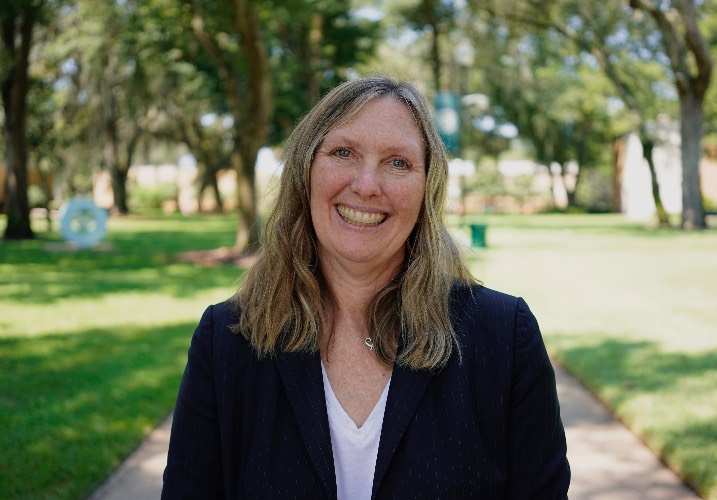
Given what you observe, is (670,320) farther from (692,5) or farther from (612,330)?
(692,5)

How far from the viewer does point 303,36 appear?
3300cm

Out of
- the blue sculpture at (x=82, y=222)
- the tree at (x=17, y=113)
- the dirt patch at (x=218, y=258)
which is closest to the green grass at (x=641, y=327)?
the dirt patch at (x=218, y=258)

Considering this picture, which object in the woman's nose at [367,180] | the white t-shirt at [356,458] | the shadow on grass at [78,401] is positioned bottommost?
the shadow on grass at [78,401]

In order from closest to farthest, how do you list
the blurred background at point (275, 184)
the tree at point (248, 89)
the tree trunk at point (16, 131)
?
the blurred background at point (275, 184)
the tree at point (248, 89)
the tree trunk at point (16, 131)

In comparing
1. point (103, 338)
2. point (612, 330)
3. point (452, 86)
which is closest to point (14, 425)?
point (103, 338)

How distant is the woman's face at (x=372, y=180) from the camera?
6.93ft

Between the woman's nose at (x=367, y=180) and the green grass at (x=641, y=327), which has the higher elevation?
the woman's nose at (x=367, y=180)

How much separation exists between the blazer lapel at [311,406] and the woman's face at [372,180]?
1.07ft

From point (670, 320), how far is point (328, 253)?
27.1 ft

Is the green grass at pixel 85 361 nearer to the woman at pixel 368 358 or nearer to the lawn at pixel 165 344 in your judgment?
the lawn at pixel 165 344

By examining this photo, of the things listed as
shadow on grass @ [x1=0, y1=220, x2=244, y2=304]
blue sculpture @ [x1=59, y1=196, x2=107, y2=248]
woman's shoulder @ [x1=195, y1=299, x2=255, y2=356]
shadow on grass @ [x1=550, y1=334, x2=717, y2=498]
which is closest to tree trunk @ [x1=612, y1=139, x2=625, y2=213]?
shadow on grass @ [x1=0, y1=220, x2=244, y2=304]

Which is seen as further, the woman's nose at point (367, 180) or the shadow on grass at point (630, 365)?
the shadow on grass at point (630, 365)

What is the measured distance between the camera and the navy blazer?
1919 millimetres

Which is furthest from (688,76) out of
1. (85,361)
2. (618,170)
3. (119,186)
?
(119,186)
